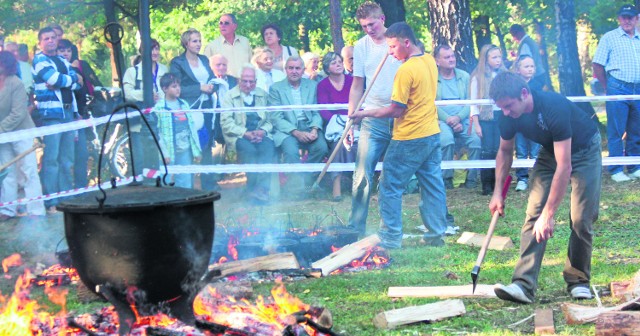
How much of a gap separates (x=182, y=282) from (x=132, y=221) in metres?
0.53

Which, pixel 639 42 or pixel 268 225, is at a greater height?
pixel 639 42

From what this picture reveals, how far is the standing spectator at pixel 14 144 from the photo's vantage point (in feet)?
34.3

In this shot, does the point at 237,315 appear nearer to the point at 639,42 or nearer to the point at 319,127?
the point at 319,127

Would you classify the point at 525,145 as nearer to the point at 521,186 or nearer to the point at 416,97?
the point at 521,186

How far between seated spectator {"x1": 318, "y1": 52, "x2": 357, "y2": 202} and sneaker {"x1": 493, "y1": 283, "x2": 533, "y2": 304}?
202 inches

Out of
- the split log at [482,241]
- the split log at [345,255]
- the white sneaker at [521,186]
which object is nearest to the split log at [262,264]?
the split log at [345,255]

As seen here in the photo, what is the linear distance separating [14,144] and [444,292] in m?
5.79

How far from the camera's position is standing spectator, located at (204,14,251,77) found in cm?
1312

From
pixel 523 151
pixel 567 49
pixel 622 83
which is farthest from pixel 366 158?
pixel 567 49

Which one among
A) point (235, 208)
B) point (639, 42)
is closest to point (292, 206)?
point (235, 208)

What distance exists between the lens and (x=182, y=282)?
547cm

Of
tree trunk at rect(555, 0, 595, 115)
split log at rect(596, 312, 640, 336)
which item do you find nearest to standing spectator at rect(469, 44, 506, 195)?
split log at rect(596, 312, 640, 336)

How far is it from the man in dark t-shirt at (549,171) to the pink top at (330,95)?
517 centimetres

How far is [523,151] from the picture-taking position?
12227 mm
